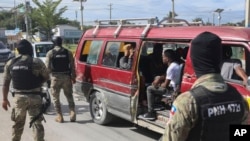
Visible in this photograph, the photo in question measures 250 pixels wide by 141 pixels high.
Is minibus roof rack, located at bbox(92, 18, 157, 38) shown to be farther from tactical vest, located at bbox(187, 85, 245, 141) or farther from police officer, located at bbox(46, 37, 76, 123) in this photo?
tactical vest, located at bbox(187, 85, 245, 141)

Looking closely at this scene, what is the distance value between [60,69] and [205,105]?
19.5 feet

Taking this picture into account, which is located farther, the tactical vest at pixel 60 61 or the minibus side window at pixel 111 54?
the tactical vest at pixel 60 61

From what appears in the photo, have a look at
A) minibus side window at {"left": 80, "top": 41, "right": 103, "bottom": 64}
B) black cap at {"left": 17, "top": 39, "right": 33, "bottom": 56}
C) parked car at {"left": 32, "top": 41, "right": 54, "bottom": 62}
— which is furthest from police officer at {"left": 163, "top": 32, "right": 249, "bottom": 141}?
parked car at {"left": 32, "top": 41, "right": 54, "bottom": 62}

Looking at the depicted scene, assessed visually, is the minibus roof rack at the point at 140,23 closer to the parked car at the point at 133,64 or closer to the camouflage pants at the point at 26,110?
the parked car at the point at 133,64

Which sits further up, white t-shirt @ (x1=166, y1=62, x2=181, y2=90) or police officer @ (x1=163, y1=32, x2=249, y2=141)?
police officer @ (x1=163, y1=32, x2=249, y2=141)

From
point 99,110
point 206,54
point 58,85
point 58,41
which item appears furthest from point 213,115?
point 58,85

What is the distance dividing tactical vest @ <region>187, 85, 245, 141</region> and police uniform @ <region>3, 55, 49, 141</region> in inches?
143

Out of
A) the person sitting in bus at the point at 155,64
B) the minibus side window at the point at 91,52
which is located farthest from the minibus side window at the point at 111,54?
the person sitting in bus at the point at 155,64

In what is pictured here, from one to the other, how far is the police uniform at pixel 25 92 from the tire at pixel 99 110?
2049 millimetres

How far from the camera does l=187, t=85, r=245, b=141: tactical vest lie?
2.07 m

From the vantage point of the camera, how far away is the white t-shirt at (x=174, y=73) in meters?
6.04

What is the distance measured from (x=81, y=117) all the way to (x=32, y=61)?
3.14 m

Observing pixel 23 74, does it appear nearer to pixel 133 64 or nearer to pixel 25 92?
pixel 25 92

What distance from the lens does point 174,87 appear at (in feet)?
20.0
